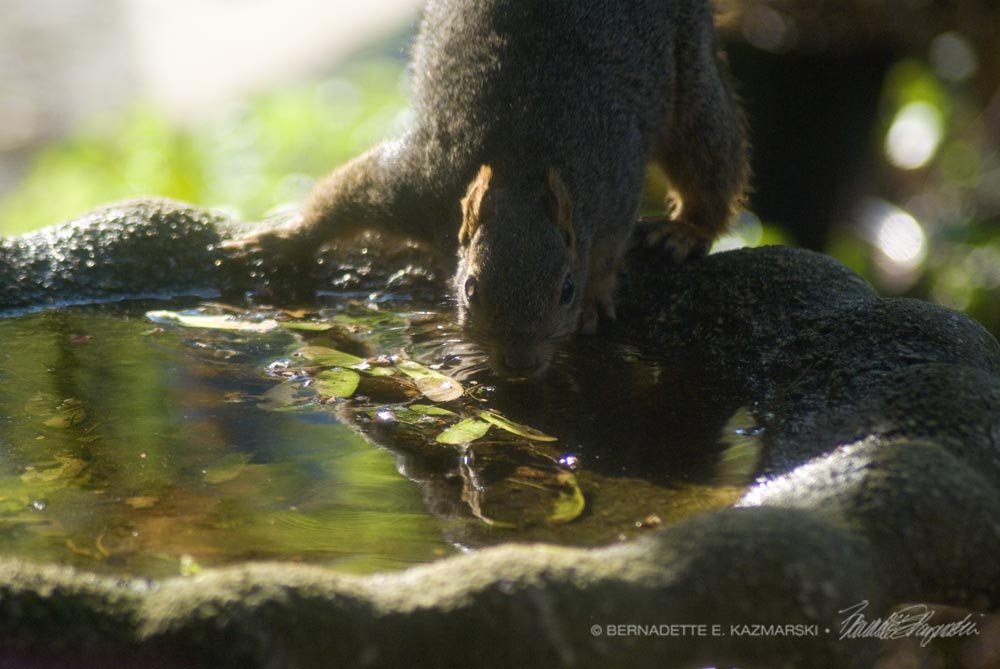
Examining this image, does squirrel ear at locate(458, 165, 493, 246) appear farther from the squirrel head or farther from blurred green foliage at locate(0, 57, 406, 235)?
blurred green foliage at locate(0, 57, 406, 235)

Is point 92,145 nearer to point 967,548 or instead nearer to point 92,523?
point 92,523

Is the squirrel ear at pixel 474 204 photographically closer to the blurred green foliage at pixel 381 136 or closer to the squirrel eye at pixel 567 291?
the squirrel eye at pixel 567 291

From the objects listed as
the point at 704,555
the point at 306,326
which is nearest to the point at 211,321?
the point at 306,326

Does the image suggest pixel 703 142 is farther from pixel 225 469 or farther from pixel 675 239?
pixel 225 469

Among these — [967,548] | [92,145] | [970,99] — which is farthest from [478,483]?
[970,99]

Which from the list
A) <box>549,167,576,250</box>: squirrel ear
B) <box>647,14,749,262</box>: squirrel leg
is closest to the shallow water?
<box>549,167,576,250</box>: squirrel ear
